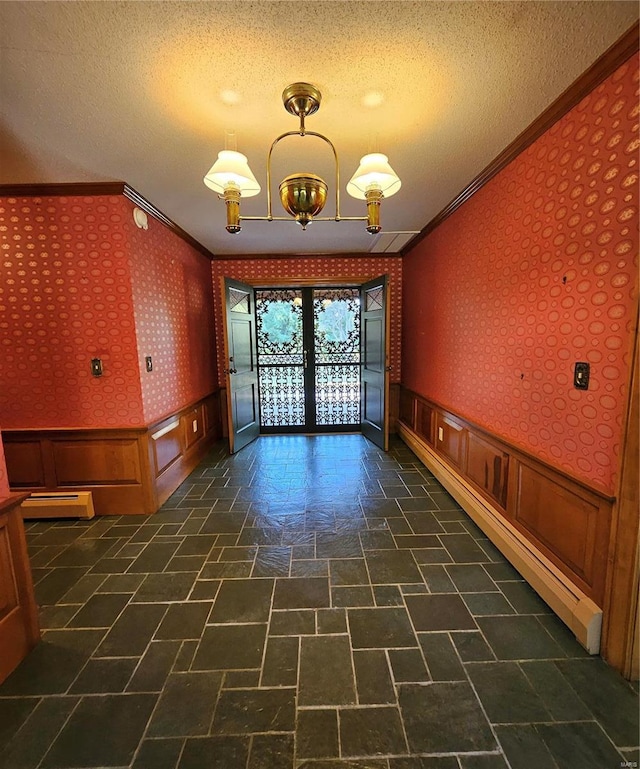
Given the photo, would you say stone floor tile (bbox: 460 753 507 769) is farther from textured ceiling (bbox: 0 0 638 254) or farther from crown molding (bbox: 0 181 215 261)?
crown molding (bbox: 0 181 215 261)

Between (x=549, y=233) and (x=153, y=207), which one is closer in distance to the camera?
(x=549, y=233)

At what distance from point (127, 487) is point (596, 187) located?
11.5 feet

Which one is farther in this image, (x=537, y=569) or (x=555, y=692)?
(x=537, y=569)

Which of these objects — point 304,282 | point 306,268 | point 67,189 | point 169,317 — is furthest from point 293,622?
point 306,268

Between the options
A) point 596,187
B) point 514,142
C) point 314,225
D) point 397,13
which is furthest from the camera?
point 314,225

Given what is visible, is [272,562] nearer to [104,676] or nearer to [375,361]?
[104,676]

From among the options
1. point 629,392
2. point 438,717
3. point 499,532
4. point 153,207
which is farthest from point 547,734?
point 153,207

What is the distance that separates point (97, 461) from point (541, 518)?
3.14m

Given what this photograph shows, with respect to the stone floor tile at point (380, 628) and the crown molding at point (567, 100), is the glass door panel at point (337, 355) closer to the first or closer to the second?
the crown molding at point (567, 100)

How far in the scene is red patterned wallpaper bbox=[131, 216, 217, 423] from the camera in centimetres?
270

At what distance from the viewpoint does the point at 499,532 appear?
214cm

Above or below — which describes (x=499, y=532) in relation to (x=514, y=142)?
below

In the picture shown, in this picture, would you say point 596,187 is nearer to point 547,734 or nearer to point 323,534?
point 547,734

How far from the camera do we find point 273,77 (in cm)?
143
